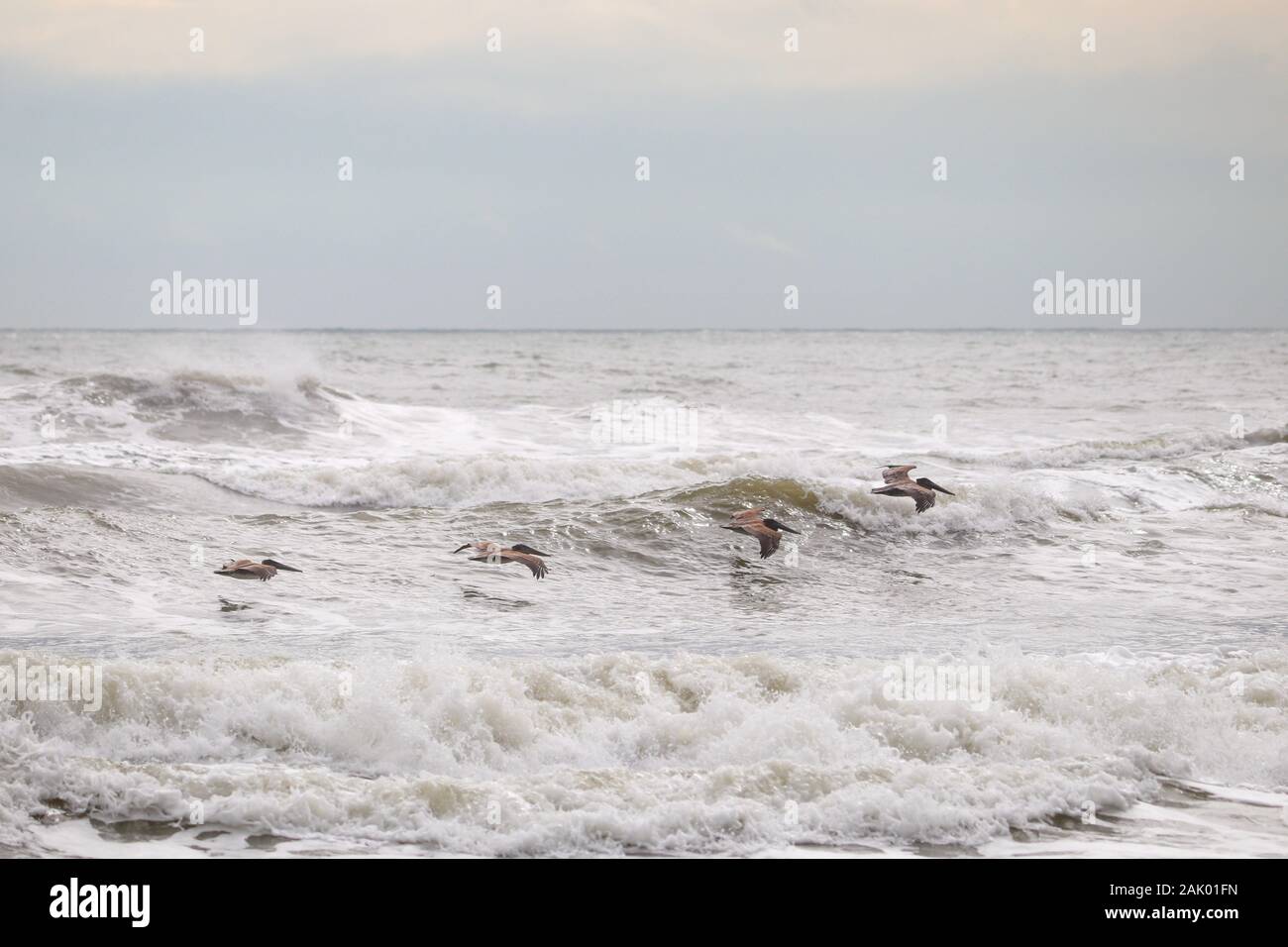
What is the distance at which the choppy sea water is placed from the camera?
5.93m

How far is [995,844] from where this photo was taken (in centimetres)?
580

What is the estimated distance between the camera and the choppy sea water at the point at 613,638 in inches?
233

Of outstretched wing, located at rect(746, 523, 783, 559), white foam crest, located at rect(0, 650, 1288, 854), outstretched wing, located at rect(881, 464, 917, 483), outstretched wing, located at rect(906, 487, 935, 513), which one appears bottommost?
white foam crest, located at rect(0, 650, 1288, 854)

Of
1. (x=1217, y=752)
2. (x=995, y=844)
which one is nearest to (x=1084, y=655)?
(x=1217, y=752)

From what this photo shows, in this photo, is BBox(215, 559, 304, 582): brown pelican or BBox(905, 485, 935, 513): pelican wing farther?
BBox(905, 485, 935, 513): pelican wing

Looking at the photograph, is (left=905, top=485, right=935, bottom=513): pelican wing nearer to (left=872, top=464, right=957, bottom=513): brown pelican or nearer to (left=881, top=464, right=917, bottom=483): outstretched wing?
(left=872, top=464, right=957, bottom=513): brown pelican

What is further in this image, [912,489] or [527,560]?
[912,489]

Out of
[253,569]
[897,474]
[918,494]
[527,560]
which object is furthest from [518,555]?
[897,474]

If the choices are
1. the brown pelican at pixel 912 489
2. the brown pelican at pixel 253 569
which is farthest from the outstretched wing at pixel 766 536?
the brown pelican at pixel 253 569

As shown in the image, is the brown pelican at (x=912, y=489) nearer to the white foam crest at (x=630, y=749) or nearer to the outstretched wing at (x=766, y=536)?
the outstretched wing at (x=766, y=536)

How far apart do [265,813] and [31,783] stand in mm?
1229

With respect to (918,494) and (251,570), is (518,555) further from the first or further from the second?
(918,494)

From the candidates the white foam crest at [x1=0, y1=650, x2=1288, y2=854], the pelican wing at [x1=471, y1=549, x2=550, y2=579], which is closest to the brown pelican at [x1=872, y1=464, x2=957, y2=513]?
the pelican wing at [x1=471, y1=549, x2=550, y2=579]

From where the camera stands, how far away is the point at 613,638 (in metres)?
9.39
